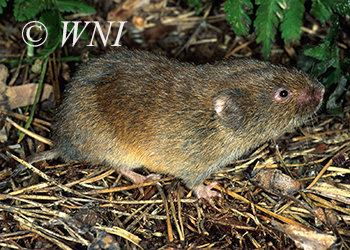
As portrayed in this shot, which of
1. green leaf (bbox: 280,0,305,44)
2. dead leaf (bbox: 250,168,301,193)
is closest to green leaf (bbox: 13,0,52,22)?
green leaf (bbox: 280,0,305,44)

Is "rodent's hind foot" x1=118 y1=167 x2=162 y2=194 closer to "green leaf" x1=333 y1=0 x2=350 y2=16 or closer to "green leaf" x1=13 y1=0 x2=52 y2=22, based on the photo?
"green leaf" x1=13 y1=0 x2=52 y2=22

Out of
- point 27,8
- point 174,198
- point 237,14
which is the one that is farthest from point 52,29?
point 174,198

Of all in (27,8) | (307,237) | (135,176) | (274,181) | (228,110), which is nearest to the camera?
(307,237)

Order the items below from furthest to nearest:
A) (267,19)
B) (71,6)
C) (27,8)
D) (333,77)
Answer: (71,6)
(333,77)
(267,19)
(27,8)

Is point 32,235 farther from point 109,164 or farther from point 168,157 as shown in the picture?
point 168,157

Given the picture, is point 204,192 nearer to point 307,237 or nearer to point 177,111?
point 177,111

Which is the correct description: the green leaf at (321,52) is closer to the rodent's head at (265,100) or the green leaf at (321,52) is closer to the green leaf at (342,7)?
the green leaf at (342,7)

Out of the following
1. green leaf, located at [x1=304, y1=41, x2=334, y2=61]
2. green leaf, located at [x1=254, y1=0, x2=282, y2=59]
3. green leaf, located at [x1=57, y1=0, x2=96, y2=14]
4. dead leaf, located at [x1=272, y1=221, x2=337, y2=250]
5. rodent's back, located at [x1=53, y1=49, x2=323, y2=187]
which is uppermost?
green leaf, located at [x1=57, y1=0, x2=96, y2=14]
